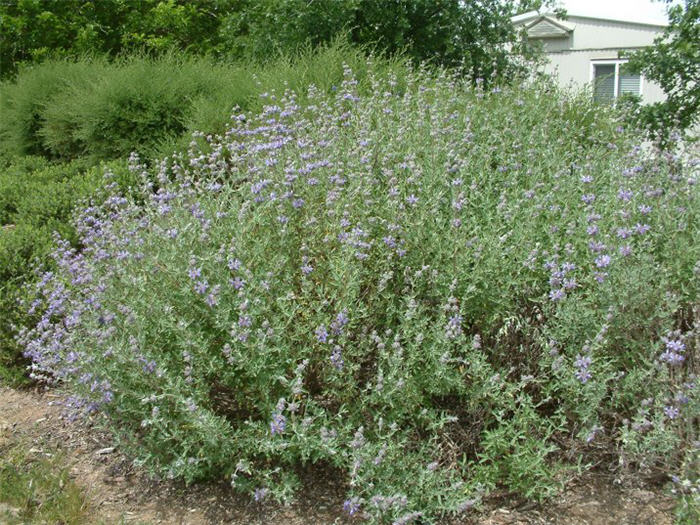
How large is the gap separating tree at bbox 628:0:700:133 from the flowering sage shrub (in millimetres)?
5269

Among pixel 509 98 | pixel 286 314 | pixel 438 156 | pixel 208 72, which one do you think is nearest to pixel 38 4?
pixel 208 72

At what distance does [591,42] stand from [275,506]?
701 inches

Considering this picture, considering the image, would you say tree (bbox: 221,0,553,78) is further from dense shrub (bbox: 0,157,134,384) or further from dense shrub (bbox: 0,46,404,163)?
dense shrub (bbox: 0,157,134,384)

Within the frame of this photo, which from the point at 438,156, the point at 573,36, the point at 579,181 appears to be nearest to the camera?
the point at 579,181

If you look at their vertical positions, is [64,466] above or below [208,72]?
below

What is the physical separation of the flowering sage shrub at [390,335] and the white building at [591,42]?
1489 centimetres

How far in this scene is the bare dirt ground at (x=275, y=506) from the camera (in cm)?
304

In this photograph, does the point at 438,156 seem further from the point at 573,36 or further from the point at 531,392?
the point at 573,36

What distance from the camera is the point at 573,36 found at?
728 inches

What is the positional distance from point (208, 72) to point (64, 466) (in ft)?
19.8

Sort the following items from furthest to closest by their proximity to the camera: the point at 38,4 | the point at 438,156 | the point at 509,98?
the point at 38,4, the point at 509,98, the point at 438,156

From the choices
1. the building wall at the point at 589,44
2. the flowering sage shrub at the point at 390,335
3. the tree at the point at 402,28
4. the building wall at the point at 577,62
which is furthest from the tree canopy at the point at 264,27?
the building wall at the point at 577,62

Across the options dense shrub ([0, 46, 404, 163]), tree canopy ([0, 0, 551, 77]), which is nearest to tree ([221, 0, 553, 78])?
tree canopy ([0, 0, 551, 77])

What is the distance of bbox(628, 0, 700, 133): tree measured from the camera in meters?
8.45
